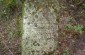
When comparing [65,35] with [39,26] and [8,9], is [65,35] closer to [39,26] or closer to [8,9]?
[39,26]

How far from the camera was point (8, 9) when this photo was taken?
7.88 meters

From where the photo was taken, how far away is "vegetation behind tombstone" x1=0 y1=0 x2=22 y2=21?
7.79 m

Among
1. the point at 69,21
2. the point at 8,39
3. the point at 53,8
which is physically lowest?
the point at 8,39

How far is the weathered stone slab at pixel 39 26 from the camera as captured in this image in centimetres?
385

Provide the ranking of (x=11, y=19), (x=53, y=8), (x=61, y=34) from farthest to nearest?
1. (x=11, y=19)
2. (x=61, y=34)
3. (x=53, y=8)

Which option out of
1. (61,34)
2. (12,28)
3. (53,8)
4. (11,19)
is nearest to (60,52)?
(61,34)

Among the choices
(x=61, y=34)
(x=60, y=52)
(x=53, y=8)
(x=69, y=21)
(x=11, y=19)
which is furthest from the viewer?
(x=11, y=19)

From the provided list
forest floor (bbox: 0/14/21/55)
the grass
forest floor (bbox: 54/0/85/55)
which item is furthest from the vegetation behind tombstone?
the grass

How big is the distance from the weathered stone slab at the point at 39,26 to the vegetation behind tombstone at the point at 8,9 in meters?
4.00

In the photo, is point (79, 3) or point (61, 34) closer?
point (61, 34)

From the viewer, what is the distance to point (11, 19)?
25.2 feet

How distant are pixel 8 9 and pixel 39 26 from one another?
14.1 feet

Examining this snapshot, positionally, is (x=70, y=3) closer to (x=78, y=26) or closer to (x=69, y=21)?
(x=69, y=21)

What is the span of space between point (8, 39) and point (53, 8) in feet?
11.0
